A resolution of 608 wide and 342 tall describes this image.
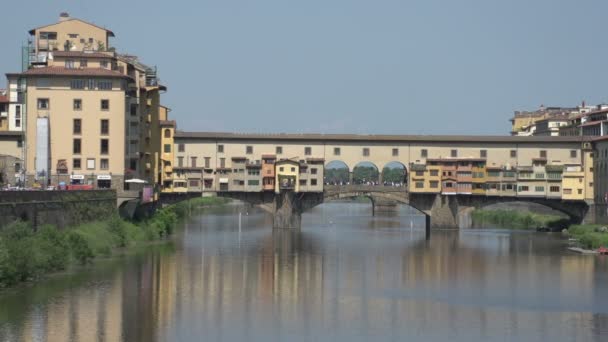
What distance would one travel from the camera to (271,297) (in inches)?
1805

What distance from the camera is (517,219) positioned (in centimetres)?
10356

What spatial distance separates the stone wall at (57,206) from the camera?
48.8 metres

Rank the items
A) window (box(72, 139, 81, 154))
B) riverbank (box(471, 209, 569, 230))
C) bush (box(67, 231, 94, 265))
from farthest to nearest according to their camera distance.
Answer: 1. riverbank (box(471, 209, 569, 230))
2. window (box(72, 139, 81, 154))
3. bush (box(67, 231, 94, 265))

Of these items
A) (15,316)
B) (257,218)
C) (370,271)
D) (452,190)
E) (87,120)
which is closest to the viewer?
(15,316)

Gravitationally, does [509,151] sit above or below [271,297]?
above

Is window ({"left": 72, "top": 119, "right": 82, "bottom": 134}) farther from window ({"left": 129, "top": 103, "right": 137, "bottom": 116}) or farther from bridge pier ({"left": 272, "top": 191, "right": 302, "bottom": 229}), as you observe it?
bridge pier ({"left": 272, "top": 191, "right": 302, "bottom": 229})

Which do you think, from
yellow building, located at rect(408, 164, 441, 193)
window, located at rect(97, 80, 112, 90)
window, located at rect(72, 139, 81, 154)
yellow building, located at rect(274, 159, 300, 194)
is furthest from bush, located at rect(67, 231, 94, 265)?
yellow building, located at rect(408, 164, 441, 193)

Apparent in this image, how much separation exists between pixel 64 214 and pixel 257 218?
184ft

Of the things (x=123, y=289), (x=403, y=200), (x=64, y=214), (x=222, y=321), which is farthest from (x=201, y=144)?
(x=222, y=321)

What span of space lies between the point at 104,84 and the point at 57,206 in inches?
572

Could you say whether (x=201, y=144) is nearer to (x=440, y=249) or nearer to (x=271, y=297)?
(x=440, y=249)

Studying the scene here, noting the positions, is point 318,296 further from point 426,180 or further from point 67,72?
point 426,180

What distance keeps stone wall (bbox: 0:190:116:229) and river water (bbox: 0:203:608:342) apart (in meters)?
3.43

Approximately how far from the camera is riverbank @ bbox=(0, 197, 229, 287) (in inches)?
1719
